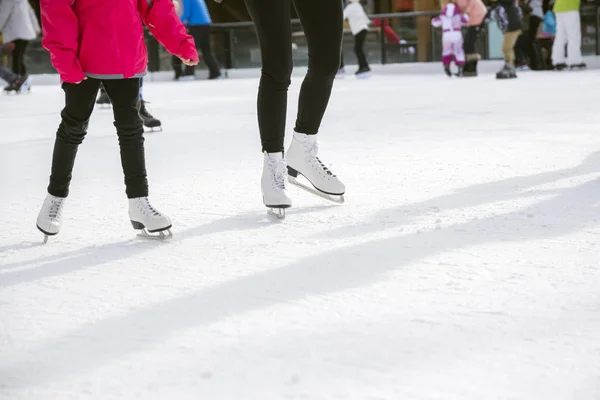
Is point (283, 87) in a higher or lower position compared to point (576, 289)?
higher

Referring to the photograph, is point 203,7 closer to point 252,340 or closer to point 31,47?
point 31,47

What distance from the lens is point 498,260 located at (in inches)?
99.3

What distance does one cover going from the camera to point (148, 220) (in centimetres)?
298

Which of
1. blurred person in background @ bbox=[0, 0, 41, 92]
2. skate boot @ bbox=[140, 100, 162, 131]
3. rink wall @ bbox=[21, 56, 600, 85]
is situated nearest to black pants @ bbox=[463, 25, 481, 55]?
rink wall @ bbox=[21, 56, 600, 85]

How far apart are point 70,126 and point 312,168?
2.73 ft

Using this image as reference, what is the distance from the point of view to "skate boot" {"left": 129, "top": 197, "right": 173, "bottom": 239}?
296cm

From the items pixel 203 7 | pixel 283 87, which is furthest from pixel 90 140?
pixel 203 7

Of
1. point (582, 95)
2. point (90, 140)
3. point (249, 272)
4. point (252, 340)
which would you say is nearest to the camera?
point (252, 340)

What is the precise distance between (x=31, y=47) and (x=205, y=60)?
3.12 metres

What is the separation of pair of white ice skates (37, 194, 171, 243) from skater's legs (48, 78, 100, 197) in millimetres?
45

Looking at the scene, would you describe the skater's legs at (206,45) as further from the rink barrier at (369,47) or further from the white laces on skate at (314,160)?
the white laces on skate at (314,160)

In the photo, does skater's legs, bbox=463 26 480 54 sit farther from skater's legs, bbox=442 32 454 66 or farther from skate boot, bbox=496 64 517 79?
skate boot, bbox=496 64 517 79

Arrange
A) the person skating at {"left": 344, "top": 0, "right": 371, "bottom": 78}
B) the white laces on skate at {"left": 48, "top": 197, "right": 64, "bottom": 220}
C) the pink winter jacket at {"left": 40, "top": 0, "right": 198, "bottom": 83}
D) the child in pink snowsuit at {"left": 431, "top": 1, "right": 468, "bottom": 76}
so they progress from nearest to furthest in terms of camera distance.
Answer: the pink winter jacket at {"left": 40, "top": 0, "right": 198, "bottom": 83} < the white laces on skate at {"left": 48, "top": 197, "right": 64, "bottom": 220} < the child in pink snowsuit at {"left": 431, "top": 1, "right": 468, "bottom": 76} < the person skating at {"left": 344, "top": 0, "right": 371, "bottom": 78}

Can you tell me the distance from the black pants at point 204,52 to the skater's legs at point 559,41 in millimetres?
5032
